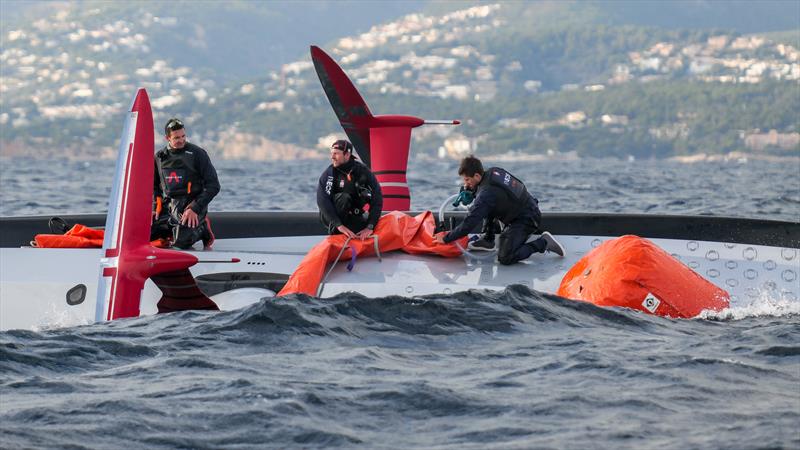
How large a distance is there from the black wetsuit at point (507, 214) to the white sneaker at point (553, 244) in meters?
0.14

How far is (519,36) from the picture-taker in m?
193

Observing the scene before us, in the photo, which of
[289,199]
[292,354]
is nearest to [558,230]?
[292,354]

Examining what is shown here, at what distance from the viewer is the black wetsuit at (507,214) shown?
10395mm

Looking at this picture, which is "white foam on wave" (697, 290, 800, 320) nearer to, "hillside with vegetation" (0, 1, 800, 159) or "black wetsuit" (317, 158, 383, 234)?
"black wetsuit" (317, 158, 383, 234)

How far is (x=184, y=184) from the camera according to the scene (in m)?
11.1

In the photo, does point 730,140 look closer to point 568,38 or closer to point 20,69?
point 568,38

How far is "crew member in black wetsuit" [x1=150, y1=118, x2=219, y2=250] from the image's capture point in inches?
436

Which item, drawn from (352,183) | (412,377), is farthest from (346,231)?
(412,377)

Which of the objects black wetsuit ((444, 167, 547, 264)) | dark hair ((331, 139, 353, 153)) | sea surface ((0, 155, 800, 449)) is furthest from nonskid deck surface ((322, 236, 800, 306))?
dark hair ((331, 139, 353, 153))

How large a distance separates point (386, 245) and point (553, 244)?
1.54 meters

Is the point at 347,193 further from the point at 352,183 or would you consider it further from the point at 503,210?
the point at 503,210

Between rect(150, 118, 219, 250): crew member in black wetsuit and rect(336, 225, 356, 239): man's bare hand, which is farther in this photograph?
rect(150, 118, 219, 250): crew member in black wetsuit

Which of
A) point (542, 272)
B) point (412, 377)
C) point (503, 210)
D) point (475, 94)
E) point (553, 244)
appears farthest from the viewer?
point (475, 94)

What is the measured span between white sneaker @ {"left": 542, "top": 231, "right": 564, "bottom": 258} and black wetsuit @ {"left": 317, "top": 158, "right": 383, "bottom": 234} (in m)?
1.58
